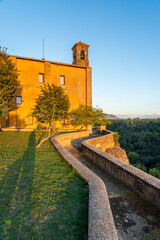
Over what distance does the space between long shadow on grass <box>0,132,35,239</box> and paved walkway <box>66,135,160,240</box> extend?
178 centimetres

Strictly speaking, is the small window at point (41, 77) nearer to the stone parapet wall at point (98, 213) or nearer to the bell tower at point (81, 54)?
the bell tower at point (81, 54)

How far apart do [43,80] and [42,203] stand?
19.1 m

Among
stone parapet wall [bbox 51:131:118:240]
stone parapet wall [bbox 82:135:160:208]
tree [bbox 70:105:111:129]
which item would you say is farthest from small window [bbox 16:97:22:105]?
stone parapet wall [bbox 51:131:118:240]

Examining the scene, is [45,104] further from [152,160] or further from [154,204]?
[152,160]

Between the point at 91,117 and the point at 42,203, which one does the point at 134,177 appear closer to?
the point at 42,203

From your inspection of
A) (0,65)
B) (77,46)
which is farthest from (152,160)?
(0,65)

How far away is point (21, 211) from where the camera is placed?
289cm

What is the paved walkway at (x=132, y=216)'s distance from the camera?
8.69 ft

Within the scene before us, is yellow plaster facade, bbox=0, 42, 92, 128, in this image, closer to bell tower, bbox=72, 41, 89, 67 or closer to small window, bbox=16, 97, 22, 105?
bell tower, bbox=72, 41, 89, 67

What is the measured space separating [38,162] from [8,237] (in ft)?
13.0

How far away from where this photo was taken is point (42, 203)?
10.4 feet

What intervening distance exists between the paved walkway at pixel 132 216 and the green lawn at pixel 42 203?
767mm

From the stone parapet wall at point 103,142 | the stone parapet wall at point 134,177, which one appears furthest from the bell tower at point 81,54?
the stone parapet wall at point 134,177

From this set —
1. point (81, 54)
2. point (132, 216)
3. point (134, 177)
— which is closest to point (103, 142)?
point (134, 177)
